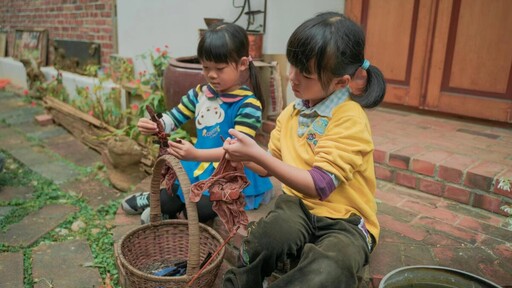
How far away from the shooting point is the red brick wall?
5418 mm

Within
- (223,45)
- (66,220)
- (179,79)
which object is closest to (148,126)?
(223,45)

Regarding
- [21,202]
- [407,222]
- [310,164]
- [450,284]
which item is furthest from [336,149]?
[21,202]

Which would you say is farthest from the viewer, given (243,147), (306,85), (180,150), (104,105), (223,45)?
(104,105)

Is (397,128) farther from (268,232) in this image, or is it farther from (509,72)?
(268,232)

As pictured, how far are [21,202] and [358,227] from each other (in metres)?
2.40

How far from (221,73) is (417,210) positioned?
1.25 metres

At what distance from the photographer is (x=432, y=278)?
1.42m

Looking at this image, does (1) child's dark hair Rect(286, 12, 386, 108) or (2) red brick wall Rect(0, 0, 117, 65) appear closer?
(1) child's dark hair Rect(286, 12, 386, 108)

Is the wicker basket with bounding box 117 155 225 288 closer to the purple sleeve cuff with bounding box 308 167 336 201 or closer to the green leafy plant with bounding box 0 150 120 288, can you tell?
the green leafy plant with bounding box 0 150 120 288

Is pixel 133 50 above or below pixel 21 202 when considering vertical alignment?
above

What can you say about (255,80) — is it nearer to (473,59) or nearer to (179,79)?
(179,79)

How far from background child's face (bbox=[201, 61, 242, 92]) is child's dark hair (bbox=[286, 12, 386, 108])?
55 centimetres

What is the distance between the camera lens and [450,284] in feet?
4.61

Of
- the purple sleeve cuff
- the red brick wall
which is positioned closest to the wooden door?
the purple sleeve cuff
